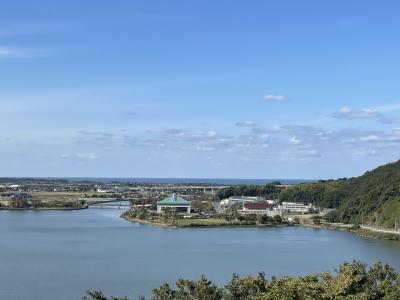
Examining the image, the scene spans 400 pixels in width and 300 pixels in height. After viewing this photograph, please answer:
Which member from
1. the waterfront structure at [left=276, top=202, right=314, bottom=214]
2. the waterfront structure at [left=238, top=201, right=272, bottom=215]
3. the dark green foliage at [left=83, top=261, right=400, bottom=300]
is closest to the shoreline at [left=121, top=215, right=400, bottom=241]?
the waterfront structure at [left=238, top=201, right=272, bottom=215]

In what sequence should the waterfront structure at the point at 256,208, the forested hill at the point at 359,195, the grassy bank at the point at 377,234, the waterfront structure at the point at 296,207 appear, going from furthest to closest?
the waterfront structure at the point at 296,207, the waterfront structure at the point at 256,208, the forested hill at the point at 359,195, the grassy bank at the point at 377,234

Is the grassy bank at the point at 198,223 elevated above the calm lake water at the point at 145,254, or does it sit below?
above

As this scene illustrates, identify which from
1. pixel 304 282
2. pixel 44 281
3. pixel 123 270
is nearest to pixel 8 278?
pixel 44 281

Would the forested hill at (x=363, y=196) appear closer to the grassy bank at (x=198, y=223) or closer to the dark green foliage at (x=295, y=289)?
the grassy bank at (x=198, y=223)

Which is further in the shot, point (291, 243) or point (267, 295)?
point (291, 243)

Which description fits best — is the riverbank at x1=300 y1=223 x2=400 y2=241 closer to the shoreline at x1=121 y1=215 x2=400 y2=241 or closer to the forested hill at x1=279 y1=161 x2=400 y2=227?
the shoreline at x1=121 y1=215 x2=400 y2=241

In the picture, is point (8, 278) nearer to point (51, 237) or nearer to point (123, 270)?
point (123, 270)

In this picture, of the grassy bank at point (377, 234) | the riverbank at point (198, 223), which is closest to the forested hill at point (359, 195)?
the grassy bank at point (377, 234)
